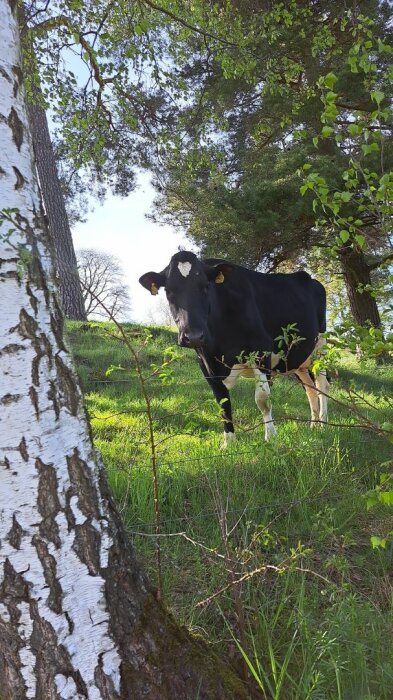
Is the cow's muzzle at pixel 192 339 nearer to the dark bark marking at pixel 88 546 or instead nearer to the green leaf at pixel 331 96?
the green leaf at pixel 331 96

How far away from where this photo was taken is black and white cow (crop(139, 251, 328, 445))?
4.56m

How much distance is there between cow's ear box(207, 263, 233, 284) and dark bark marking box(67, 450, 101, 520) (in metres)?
3.53

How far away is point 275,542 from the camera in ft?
6.63

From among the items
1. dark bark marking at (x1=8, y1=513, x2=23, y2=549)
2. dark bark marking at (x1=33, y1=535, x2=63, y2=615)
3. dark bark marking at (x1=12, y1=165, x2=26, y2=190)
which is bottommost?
dark bark marking at (x1=33, y1=535, x2=63, y2=615)

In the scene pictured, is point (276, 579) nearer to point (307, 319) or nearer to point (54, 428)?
point (54, 428)

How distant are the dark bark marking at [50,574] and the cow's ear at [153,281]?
11.6 feet

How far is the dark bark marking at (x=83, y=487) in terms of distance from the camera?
4.80 feet

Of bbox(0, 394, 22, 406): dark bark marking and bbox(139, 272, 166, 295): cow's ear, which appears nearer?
bbox(0, 394, 22, 406): dark bark marking

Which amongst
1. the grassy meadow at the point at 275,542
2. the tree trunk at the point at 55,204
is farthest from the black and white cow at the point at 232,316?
the tree trunk at the point at 55,204

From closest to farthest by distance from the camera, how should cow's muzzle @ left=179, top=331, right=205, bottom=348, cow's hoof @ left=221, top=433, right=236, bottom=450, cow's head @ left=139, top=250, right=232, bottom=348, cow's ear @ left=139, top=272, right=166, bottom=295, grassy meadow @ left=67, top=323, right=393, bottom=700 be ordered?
grassy meadow @ left=67, top=323, right=393, bottom=700, cow's muzzle @ left=179, top=331, right=205, bottom=348, cow's head @ left=139, top=250, right=232, bottom=348, cow's hoof @ left=221, top=433, right=236, bottom=450, cow's ear @ left=139, top=272, right=166, bottom=295

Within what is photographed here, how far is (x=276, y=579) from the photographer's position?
2281 millimetres

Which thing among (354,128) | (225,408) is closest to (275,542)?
(354,128)

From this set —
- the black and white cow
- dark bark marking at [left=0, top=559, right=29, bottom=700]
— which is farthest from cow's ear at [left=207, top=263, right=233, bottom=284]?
dark bark marking at [left=0, top=559, right=29, bottom=700]

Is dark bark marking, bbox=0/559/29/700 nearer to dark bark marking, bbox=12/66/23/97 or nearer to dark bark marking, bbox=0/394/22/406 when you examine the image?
dark bark marking, bbox=0/394/22/406
